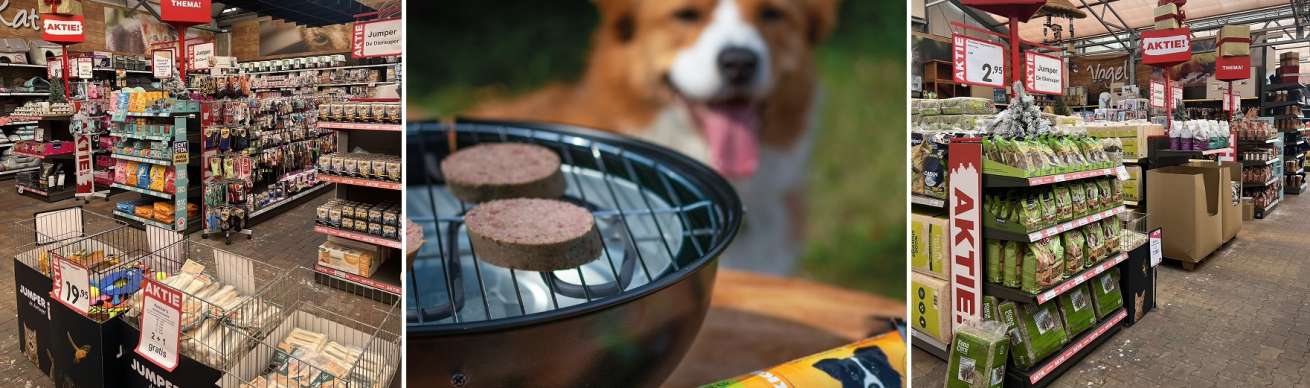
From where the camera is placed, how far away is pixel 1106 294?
353 cm

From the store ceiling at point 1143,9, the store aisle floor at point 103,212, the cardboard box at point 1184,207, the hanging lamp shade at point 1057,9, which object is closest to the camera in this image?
the store aisle floor at point 103,212

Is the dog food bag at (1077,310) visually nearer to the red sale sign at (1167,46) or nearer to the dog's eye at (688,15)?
the dog's eye at (688,15)

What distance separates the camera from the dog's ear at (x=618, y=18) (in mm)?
839

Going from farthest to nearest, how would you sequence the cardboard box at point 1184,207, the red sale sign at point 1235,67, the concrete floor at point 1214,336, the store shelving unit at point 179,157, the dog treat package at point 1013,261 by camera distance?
the red sale sign at point 1235,67 → the store shelving unit at point 179,157 → the cardboard box at point 1184,207 → the concrete floor at point 1214,336 → the dog treat package at point 1013,261

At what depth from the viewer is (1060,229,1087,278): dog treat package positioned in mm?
3053

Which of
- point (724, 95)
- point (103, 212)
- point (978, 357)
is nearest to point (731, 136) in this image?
point (724, 95)

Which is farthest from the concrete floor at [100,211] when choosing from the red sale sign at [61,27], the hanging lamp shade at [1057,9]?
the hanging lamp shade at [1057,9]

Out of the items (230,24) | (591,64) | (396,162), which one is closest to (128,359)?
(396,162)

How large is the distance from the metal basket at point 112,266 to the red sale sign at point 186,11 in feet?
9.09

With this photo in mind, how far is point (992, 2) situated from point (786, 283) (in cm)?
287

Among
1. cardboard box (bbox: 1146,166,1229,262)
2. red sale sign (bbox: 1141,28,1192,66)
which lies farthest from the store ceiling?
cardboard box (bbox: 1146,166,1229,262)

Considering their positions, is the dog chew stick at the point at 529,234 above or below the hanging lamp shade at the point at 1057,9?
below

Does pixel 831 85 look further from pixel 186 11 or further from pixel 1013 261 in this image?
pixel 186 11

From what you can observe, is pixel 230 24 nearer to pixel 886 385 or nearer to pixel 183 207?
pixel 183 207
